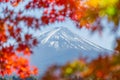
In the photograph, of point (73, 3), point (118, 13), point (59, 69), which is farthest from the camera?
point (73, 3)

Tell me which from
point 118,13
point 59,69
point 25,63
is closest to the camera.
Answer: point 59,69

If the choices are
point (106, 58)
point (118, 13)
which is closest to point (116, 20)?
point (118, 13)

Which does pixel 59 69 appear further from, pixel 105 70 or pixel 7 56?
pixel 7 56

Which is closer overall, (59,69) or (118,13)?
(59,69)

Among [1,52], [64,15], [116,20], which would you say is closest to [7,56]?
[1,52]

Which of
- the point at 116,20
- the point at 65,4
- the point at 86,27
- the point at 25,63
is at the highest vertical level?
the point at 116,20

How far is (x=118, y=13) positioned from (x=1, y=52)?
7.15 metres

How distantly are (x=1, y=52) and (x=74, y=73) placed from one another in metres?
7.18

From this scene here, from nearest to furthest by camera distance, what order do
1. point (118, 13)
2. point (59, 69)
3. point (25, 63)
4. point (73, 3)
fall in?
point (59, 69)
point (118, 13)
point (73, 3)
point (25, 63)

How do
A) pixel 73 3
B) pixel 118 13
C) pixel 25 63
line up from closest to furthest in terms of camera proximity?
pixel 118 13
pixel 73 3
pixel 25 63

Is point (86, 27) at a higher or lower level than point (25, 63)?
higher

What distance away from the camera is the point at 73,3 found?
11.9 metres

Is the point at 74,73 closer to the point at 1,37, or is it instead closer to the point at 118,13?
the point at 118,13

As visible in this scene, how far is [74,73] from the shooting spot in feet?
17.1
